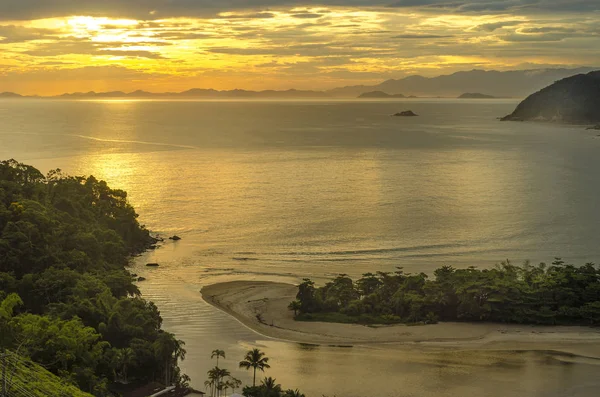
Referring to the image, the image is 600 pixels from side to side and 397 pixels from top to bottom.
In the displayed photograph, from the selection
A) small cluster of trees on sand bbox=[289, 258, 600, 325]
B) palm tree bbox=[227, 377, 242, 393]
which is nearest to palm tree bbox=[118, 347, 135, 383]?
palm tree bbox=[227, 377, 242, 393]

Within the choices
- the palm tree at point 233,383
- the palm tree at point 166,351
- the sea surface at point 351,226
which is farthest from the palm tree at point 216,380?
the palm tree at point 166,351

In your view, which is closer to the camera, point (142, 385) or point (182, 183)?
point (142, 385)

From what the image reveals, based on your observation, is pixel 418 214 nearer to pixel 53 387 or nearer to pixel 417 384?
pixel 417 384

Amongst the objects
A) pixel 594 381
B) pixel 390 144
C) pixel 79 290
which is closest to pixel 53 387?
pixel 79 290

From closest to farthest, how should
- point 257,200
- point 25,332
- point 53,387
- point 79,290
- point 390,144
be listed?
point 53,387
point 25,332
point 79,290
point 257,200
point 390,144

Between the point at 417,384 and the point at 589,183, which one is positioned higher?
the point at 589,183

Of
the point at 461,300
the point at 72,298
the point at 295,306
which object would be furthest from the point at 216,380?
the point at 461,300

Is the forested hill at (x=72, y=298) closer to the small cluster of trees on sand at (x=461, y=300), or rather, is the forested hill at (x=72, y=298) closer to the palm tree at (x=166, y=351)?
the palm tree at (x=166, y=351)
